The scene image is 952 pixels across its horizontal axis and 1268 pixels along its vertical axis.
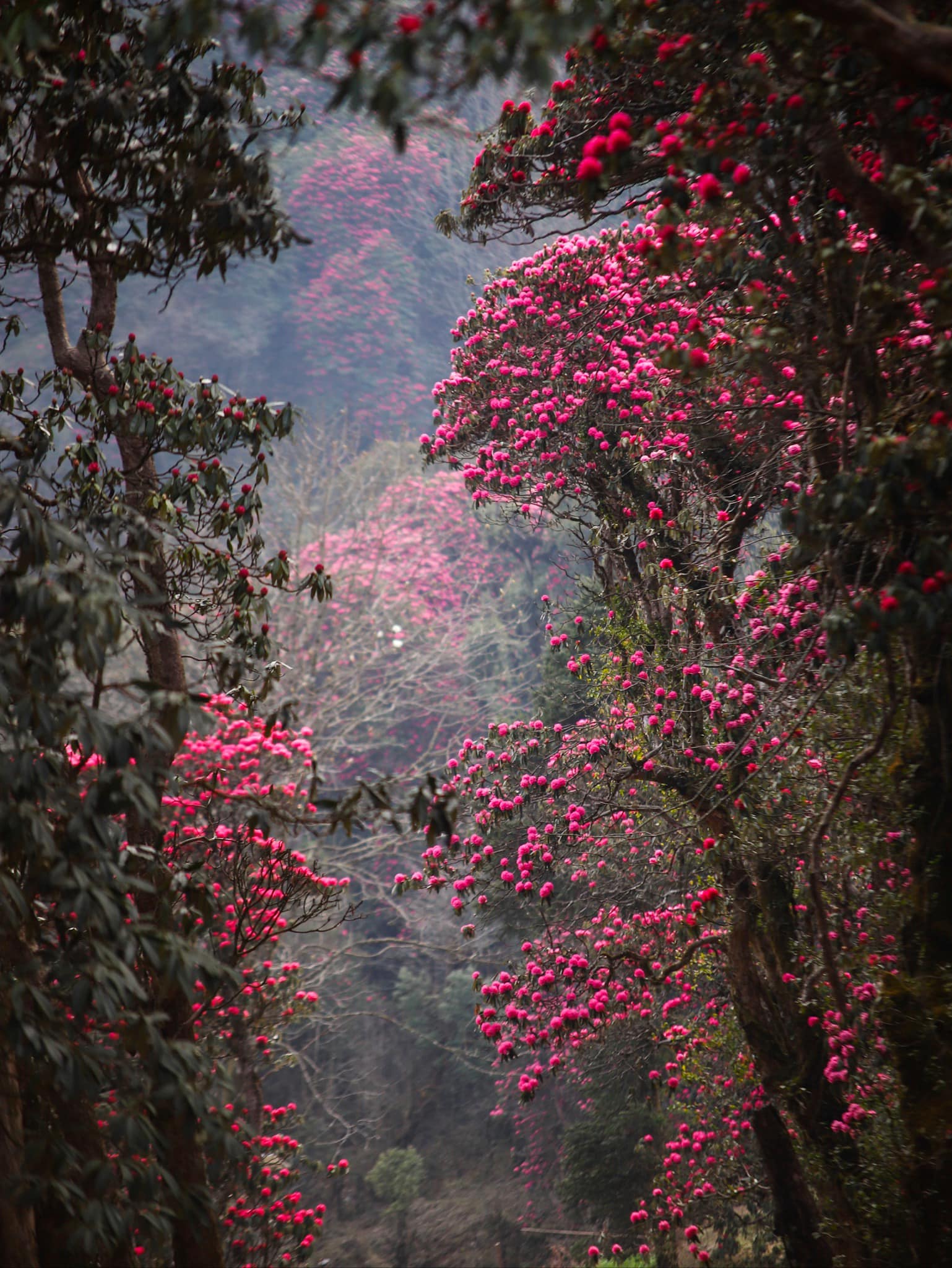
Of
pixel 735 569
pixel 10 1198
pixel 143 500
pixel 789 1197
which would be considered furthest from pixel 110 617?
pixel 789 1197

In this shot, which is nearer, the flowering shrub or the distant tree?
the flowering shrub

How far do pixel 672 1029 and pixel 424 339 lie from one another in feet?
80.2

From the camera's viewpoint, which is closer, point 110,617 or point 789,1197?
point 110,617

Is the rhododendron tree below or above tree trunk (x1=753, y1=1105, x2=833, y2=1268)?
above

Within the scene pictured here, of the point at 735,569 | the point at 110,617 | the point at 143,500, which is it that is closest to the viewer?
the point at 110,617

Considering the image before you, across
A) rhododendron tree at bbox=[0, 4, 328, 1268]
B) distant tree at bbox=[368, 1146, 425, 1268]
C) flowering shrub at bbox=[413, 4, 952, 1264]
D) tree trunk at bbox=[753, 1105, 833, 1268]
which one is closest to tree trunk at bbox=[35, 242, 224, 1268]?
rhododendron tree at bbox=[0, 4, 328, 1268]

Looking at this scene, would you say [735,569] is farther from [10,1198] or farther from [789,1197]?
[10,1198]

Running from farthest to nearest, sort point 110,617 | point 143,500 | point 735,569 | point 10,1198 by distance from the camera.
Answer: point 735,569 → point 143,500 → point 10,1198 → point 110,617

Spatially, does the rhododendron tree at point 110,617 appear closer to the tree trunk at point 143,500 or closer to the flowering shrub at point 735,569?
the tree trunk at point 143,500

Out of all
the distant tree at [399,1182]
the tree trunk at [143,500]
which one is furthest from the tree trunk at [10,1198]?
the distant tree at [399,1182]

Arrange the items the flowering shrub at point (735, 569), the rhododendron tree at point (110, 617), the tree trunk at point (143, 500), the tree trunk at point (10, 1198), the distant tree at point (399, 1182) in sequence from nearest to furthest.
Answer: the rhododendron tree at point (110, 617)
the tree trunk at point (10, 1198)
the flowering shrub at point (735, 569)
the tree trunk at point (143, 500)
the distant tree at point (399, 1182)

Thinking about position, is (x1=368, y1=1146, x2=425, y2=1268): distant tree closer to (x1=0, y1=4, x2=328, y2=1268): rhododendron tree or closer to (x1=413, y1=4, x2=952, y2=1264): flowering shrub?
(x1=413, y1=4, x2=952, y2=1264): flowering shrub

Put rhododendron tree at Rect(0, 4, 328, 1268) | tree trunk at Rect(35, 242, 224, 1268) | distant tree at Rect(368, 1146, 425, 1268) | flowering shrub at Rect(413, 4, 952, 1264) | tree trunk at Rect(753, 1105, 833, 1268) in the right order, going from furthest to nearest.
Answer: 1. distant tree at Rect(368, 1146, 425, 1268)
2. tree trunk at Rect(753, 1105, 833, 1268)
3. tree trunk at Rect(35, 242, 224, 1268)
4. flowering shrub at Rect(413, 4, 952, 1264)
5. rhododendron tree at Rect(0, 4, 328, 1268)

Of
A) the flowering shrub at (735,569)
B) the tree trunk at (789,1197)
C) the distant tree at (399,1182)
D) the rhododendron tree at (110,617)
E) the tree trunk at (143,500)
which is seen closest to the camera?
the rhododendron tree at (110,617)
